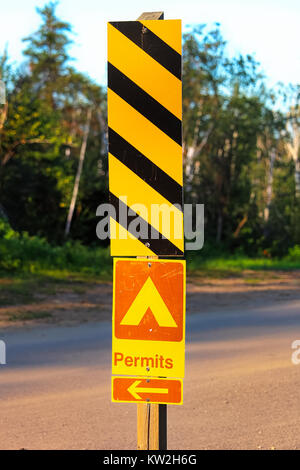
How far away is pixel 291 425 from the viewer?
17.6 feet

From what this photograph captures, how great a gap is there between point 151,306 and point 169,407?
9.21 ft

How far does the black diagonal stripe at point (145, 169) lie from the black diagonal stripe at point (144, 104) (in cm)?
15

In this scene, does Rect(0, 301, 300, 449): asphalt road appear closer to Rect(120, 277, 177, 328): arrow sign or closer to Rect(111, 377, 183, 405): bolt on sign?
Rect(111, 377, 183, 405): bolt on sign

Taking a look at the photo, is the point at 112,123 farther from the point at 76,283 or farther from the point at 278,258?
the point at 278,258

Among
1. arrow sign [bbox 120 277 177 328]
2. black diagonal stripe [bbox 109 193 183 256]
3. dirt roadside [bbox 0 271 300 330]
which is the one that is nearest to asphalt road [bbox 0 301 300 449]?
dirt roadside [bbox 0 271 300 330]

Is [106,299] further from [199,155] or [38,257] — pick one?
[199,155]

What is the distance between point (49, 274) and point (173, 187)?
40.6 feet

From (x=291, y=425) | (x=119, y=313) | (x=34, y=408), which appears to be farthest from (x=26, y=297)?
(x=119, y=313)

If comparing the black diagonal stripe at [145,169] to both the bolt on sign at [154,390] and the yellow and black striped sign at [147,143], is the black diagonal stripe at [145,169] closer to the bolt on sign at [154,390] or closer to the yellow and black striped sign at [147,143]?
the yellow and black striped sign at [147,143]

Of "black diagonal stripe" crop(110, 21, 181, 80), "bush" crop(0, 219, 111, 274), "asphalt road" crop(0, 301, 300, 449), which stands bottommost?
"asphalt road" crop(0, 301, 300, 449)

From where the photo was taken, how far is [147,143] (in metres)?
3.21

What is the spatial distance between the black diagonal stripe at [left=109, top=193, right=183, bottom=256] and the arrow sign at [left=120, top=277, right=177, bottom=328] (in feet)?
0.45

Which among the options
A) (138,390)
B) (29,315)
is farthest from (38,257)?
(138,390)

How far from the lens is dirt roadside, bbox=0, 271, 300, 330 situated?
10959mm
